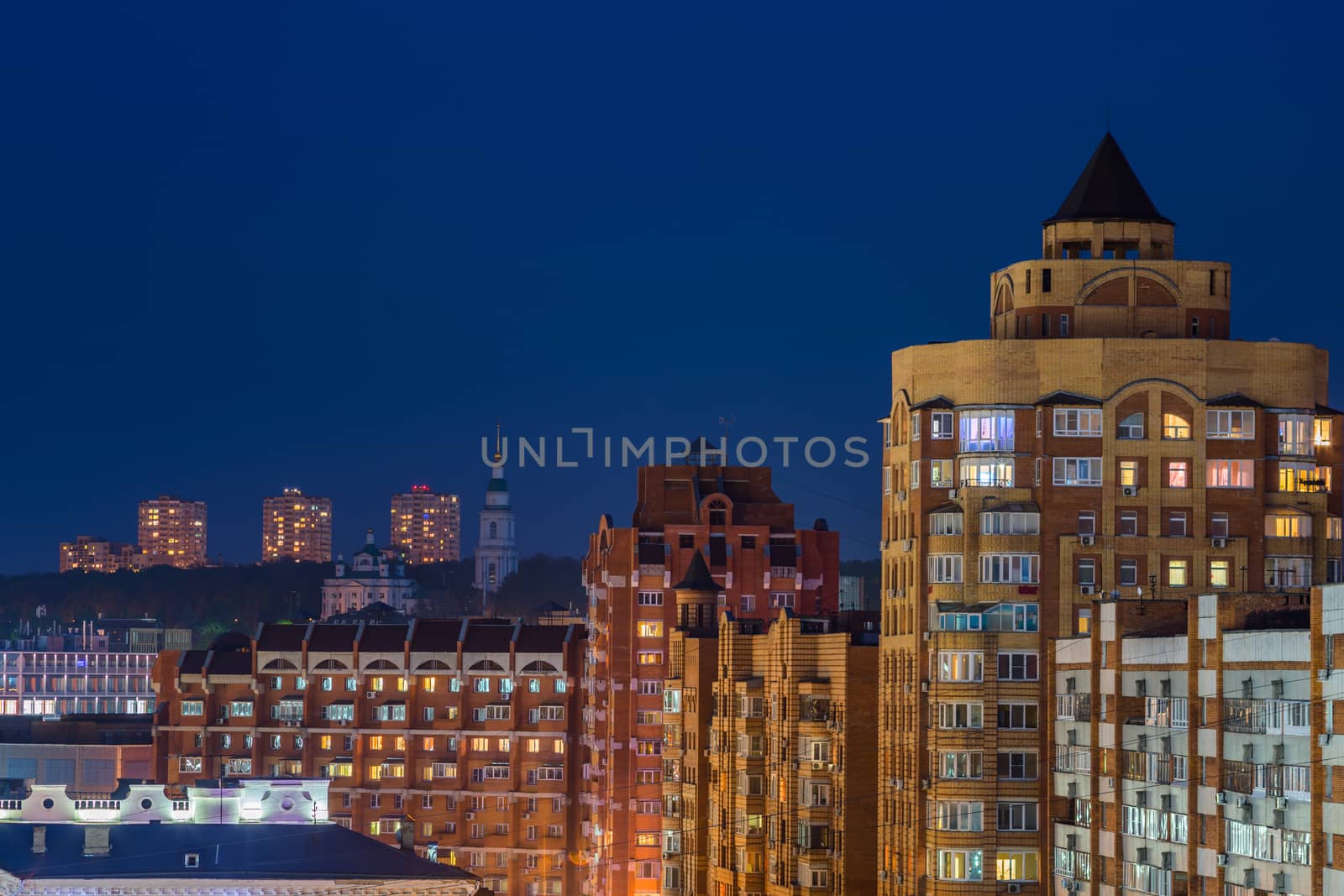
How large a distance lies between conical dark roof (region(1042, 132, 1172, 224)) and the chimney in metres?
58.9

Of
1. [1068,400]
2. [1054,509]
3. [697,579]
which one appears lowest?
[697,579]

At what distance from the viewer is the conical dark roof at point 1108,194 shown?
375ft

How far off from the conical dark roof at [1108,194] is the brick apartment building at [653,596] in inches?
2342

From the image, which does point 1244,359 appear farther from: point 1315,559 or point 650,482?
point 650,482

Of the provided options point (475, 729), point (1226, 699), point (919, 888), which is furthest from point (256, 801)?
point (1226, 699)

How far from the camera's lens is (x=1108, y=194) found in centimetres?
11488

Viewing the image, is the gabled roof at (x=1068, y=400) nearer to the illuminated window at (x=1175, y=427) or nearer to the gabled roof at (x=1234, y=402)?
the illuminated window at (x=1175, y=427)

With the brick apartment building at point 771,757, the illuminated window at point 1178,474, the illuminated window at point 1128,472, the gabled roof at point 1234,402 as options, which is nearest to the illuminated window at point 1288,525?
the illuminated window at point 1178,474

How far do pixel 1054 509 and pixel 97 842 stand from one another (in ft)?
185

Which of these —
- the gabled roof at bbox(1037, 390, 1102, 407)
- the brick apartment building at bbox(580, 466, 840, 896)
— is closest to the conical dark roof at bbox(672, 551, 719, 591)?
the brick apartment building at bbox(580, 466, 840, 896)

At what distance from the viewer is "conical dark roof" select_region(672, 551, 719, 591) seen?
161m

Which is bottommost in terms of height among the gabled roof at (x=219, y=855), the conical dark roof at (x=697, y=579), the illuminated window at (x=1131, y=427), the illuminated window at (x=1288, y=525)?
the gabled roof at (x=219, y=855)

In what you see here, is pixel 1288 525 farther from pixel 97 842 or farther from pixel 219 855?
pixel 97 842

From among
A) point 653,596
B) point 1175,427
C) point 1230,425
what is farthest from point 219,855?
point 1230,425
